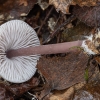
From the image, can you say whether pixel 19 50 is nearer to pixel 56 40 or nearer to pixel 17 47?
pixel 17 47

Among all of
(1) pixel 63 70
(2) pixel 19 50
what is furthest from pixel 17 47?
(1) pixel 63 70

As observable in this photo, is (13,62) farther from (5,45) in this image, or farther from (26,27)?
(26,27)

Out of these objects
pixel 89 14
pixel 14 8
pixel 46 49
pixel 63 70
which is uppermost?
pixel 14 8

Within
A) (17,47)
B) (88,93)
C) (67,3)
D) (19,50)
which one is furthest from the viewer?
(17,47)

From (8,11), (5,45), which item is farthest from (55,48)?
(8,11)

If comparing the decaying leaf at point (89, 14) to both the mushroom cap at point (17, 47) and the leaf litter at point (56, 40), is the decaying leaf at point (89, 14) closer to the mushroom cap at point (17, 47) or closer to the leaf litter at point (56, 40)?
the leaf litter at point (56, 40)

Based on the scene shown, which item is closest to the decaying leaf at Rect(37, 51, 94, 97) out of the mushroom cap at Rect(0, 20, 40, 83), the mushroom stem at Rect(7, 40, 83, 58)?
the mushroom stem at Rect(7, 40, 83, 58)
